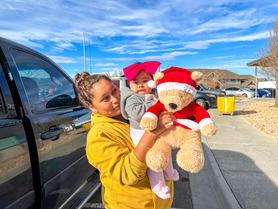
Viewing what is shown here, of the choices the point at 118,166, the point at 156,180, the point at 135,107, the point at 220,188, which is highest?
the point at 135,107

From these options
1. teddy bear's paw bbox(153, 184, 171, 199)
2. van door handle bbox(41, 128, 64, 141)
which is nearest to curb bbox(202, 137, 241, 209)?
teddy bear's paw bbox(153, 184, 171, 199)

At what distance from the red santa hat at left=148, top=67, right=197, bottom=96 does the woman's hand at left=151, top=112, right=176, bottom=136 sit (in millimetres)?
158

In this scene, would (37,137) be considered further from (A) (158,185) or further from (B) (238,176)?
(B) (238,176)

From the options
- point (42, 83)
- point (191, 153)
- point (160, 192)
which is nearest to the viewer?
point (191, 153)

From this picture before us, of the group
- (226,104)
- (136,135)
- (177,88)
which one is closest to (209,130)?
(177,88)

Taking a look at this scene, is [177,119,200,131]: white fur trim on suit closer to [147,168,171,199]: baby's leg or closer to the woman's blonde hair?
[147,168,171,199]: baby's leg

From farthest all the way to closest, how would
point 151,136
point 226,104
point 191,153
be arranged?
point 226,104 → point 151,136 → point 191,153

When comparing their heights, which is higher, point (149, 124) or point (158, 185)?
point (149, 124)

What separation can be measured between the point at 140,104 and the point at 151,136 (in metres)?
0.38

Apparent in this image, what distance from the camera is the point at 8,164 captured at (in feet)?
4.42

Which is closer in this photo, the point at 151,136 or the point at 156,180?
the point at 151,136

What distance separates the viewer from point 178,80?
1174mm

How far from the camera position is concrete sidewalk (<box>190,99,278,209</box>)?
8.93 feet

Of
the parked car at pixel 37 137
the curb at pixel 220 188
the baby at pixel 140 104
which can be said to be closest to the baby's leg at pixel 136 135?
the baby at pixel 140 104
